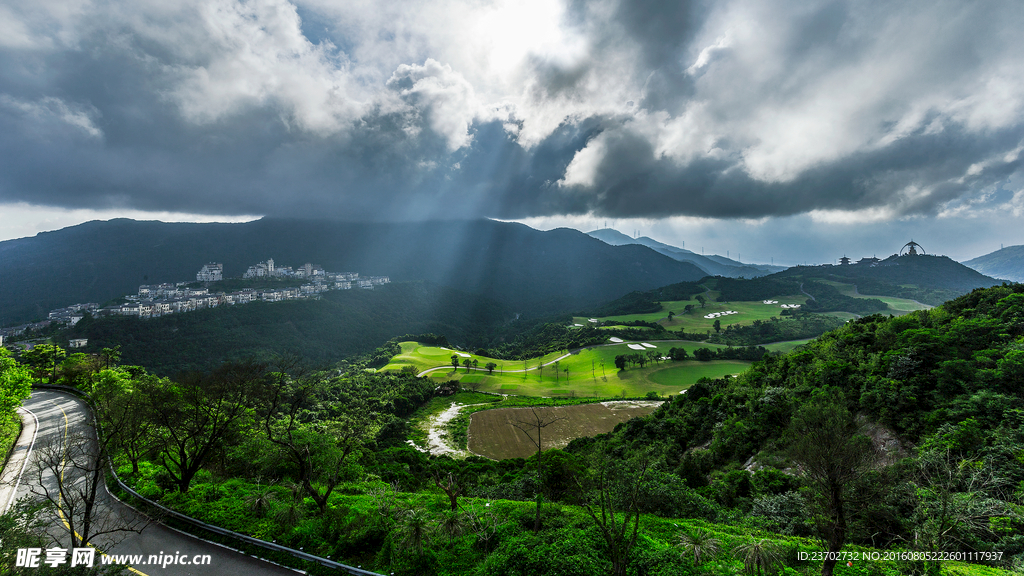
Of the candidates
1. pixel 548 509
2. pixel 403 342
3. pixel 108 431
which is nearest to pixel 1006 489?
pixel 548 509

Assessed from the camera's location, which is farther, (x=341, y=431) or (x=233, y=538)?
(x=341, y=431)

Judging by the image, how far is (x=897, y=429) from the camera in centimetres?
2050

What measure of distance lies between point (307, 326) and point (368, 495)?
13700cm

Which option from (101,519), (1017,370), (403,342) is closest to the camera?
(101,519)

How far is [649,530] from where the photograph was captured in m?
14.4

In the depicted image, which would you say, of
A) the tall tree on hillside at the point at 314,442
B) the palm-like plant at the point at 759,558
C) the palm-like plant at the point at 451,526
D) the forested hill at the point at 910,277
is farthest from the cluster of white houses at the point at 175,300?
the forested hill at the point at 910,277

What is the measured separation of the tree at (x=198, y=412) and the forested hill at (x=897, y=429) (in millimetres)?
26265

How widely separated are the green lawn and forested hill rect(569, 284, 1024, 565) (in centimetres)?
4308

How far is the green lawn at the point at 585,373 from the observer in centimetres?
8006

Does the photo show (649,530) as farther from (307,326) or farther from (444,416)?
(307,326)

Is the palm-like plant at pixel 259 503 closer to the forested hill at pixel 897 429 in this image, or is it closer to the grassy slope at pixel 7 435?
the grassy slope at pixel 7 435

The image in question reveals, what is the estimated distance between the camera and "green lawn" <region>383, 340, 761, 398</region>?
263ft

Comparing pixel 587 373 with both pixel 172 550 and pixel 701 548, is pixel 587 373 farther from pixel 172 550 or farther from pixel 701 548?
pixel 172 550

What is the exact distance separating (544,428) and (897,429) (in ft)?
144
